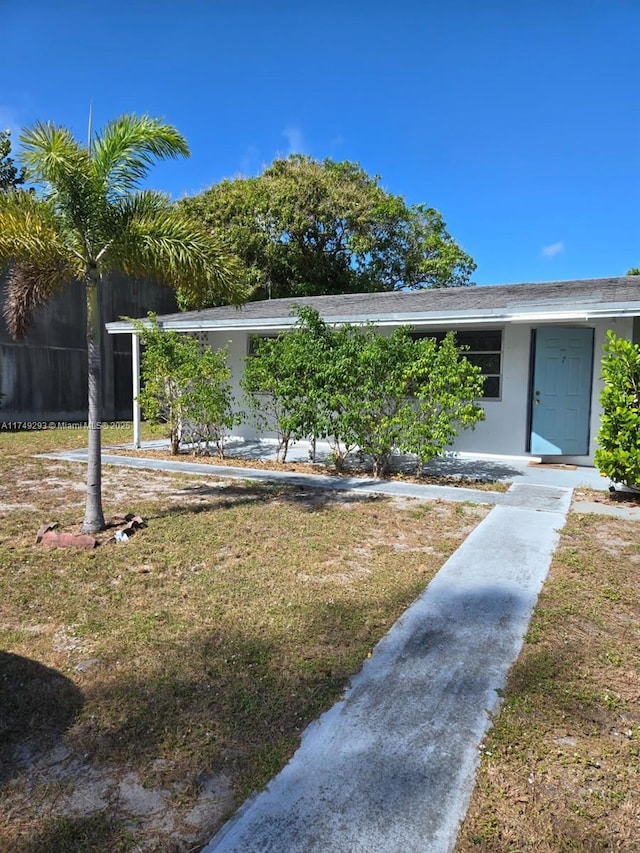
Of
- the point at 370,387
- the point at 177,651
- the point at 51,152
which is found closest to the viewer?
the point at 177,651

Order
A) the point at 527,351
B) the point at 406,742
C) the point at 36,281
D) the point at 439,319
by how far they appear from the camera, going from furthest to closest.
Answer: the point at 527,351, the point at 439,319, the point at 36,281, the point at 406,742

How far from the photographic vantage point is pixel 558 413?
931 cm

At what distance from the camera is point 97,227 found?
5230mm

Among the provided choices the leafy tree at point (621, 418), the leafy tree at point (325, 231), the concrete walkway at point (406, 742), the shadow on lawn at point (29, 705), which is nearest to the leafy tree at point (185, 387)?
the leafy tree at point (621, 418)

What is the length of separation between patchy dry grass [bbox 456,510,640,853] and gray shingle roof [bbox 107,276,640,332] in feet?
16.9

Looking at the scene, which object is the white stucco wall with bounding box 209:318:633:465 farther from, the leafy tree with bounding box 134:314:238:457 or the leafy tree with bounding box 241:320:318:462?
the leafy tree with bounding box 134:314:238:457

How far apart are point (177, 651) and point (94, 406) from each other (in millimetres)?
3022

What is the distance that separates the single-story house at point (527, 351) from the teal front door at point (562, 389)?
0.02 metres

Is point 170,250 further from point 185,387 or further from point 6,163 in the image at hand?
point 6,163

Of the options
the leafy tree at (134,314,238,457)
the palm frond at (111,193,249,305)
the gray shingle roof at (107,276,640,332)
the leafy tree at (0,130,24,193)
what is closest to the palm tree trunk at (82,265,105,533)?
the palm frond at (111,193,249,305)

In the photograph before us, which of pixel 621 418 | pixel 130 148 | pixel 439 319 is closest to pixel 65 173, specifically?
pixel 130 148

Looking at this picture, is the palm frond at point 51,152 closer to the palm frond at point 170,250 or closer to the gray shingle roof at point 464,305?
the palm frond at point 170,250

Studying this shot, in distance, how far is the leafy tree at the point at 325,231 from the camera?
67.9 feet

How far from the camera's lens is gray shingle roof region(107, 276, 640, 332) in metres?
8.02
